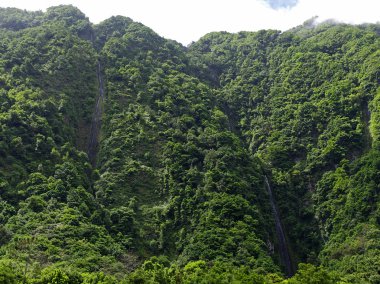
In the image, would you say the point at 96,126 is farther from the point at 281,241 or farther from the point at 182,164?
the point at 281,241

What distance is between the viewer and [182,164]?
12394cm

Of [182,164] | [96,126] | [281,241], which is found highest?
[96,126]

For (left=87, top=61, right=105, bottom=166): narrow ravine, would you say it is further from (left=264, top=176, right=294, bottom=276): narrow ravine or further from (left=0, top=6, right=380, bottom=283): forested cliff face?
(left=264, top=176, right=294, bottom=276): narrow ravine

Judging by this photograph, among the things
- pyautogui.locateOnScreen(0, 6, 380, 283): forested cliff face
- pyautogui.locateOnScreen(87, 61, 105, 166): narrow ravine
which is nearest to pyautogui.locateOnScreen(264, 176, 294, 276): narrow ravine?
pyautogui.locateOnScreen(0, 6, 380, 283): forested cliff face

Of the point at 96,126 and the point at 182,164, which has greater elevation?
the point at 96,126

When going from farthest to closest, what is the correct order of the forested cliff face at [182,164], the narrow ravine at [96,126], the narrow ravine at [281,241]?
the narrow ravine at [96,126]
the narrow ravine at [281,241]
the forested cliff face at [182,164]

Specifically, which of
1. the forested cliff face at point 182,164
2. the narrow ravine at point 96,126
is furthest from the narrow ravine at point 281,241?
the narrow ravine at point 96,126

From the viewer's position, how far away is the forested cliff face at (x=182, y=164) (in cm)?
9044

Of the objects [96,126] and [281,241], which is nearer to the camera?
[281,241]

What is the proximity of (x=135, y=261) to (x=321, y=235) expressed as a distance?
1797 inches

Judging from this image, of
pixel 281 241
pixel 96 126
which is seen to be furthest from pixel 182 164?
pixel 96 126

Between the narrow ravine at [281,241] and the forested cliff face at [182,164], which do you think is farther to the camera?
the narrow ravine at [281,241]

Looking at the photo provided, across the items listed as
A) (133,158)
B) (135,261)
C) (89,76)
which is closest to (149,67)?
(89,76)

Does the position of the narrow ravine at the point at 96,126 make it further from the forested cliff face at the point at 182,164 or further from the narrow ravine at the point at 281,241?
the narrow ravine at the point at 281,241
